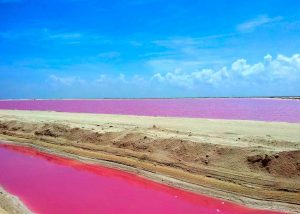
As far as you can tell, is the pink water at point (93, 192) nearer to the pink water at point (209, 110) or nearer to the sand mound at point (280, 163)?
the sand mound at point (280, 163)

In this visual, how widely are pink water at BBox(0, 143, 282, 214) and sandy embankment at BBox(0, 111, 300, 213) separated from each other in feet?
2.00

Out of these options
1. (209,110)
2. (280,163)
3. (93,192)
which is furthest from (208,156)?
(209,110)

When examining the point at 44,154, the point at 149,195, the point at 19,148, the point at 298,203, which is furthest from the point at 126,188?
the point at 19,148

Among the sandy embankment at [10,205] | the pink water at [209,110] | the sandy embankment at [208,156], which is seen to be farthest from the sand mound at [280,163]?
the pink water at [209,110]

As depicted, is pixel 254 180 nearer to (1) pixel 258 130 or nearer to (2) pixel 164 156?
(2) pixel 164 156

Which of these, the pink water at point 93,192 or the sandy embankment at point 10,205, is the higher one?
the pink water at point 93,192

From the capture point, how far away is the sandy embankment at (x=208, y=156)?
35.4 feet

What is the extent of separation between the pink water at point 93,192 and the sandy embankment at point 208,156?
0.61 meters

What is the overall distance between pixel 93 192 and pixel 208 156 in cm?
445

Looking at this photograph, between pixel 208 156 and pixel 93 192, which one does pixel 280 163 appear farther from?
pixel 93 192

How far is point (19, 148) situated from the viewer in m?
20.0

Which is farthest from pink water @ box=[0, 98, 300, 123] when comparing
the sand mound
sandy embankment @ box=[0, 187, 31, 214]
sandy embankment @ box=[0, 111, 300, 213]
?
sandy embankment @ box=[0, 187, 31, 214]

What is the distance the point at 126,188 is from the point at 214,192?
2747mm

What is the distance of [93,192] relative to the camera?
11.4 meters
